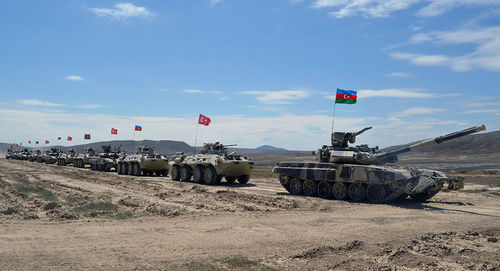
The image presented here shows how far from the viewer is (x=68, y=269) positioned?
720cm

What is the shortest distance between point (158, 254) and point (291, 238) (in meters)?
3.19

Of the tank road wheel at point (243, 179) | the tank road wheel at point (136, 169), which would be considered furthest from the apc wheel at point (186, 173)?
the tank road wheel at point (136, 169)

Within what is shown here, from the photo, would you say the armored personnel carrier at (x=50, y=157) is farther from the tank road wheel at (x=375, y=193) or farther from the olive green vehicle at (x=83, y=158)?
the tank road wheel at (x=375, y=193)

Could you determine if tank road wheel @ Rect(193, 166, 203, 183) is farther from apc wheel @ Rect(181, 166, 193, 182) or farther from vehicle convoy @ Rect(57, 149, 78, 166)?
vehicle convoy @ Rect(57, 149, 78, 166)

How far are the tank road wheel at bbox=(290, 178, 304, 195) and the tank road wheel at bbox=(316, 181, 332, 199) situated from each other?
3.64 feet

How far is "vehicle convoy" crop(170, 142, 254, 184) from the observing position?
1046 inches

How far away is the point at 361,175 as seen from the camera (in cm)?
1812

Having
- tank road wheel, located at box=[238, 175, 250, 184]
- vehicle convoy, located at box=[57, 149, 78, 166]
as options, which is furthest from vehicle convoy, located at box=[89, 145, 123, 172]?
tank road wheel, located at box=[238, 175, 250, 184]

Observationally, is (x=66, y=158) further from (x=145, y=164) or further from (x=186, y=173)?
(x=186, y=173)

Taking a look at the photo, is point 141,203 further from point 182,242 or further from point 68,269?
point 68,269

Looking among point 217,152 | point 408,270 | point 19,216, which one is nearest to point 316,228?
point 408,270

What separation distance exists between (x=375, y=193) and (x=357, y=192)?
0.78 metres

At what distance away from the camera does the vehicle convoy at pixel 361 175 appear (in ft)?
56.0

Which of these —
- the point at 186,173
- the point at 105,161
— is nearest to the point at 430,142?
the point at 186,173
